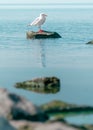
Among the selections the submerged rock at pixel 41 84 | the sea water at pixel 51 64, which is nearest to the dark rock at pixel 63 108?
the sea water at pixel 51 64

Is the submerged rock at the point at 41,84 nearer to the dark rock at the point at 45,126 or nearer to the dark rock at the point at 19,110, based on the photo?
the dark rock at the point at 19,110

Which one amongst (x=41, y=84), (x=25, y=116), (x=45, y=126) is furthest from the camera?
(x=41, y=84)

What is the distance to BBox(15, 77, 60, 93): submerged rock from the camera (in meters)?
26.7

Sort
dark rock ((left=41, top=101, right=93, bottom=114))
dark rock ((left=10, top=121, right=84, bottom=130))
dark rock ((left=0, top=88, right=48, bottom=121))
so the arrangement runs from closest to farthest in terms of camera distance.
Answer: dark rock ((left=10, top=121, right=84, bottom=130))
dark rock ((left=0, top=88, right=48, bottom=121))
dark rock ((left=41, top=101, right=93, bottom=114))

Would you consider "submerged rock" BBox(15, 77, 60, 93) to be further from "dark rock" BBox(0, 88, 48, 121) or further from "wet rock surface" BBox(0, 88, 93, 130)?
"dark rock" BBox(0, 88, 48, 121)

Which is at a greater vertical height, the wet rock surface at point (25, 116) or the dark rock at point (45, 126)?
the wet rock surface at point (25, 116)

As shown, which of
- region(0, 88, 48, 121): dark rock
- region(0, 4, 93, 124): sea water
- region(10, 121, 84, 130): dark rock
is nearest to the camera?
region(10, 121, 84, 130): dark rock

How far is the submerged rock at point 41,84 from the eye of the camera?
1053 inches

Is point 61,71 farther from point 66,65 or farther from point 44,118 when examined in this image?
point 44,118

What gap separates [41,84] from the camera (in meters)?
27.1

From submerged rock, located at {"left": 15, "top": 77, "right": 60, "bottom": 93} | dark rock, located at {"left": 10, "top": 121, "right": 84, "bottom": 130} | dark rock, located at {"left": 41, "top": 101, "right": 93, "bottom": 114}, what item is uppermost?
submerged rock, located at {"left": 15, "top": 77, "right": 60, "bottom": 93}

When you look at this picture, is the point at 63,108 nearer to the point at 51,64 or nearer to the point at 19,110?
the point at 19,110

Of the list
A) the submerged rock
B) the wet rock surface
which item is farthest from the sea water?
the wet rock surface

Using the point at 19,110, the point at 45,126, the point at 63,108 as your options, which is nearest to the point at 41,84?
the point at 63,108
